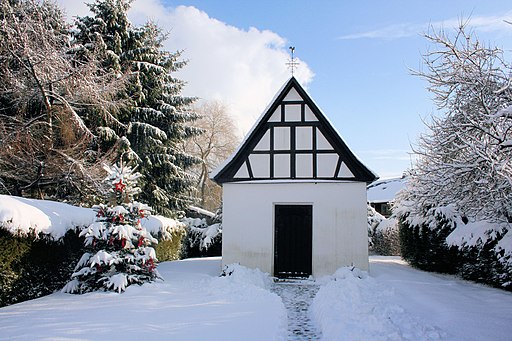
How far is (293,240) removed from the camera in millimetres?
12172

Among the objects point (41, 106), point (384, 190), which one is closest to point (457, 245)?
point (41, 106)

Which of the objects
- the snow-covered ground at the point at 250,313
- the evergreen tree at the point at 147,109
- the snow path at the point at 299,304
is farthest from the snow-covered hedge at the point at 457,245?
the evergreen tree at the point at 147,109

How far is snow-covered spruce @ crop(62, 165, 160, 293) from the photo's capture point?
29.2ft

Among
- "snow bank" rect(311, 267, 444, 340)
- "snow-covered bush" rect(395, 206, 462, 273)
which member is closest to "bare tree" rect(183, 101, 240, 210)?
"snow-covered bush" rect(395, 206, 462, 273)

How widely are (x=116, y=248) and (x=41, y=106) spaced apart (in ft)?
27.3

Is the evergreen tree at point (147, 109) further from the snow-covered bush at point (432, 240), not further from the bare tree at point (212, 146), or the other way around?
the bare tree at point (212, 146)

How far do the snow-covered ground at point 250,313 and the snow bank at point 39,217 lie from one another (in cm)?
143

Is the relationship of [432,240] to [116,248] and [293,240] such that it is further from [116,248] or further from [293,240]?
[116,248]

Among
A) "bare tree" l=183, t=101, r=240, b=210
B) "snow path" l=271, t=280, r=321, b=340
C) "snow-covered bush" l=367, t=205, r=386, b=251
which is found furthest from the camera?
"bare tree" l=183, t=101, r=240, b=210

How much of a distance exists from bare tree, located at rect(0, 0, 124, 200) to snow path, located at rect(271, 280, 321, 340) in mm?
7937

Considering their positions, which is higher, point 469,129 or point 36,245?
point 469,129

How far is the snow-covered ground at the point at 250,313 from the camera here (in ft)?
18.9

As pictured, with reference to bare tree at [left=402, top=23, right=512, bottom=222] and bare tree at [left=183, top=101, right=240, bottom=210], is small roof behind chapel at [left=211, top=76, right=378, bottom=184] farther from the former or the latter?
bare tree at [left=183, top=101, right=240, bottom=210]

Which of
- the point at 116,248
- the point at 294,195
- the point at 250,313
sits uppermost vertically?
the point at 294,195
